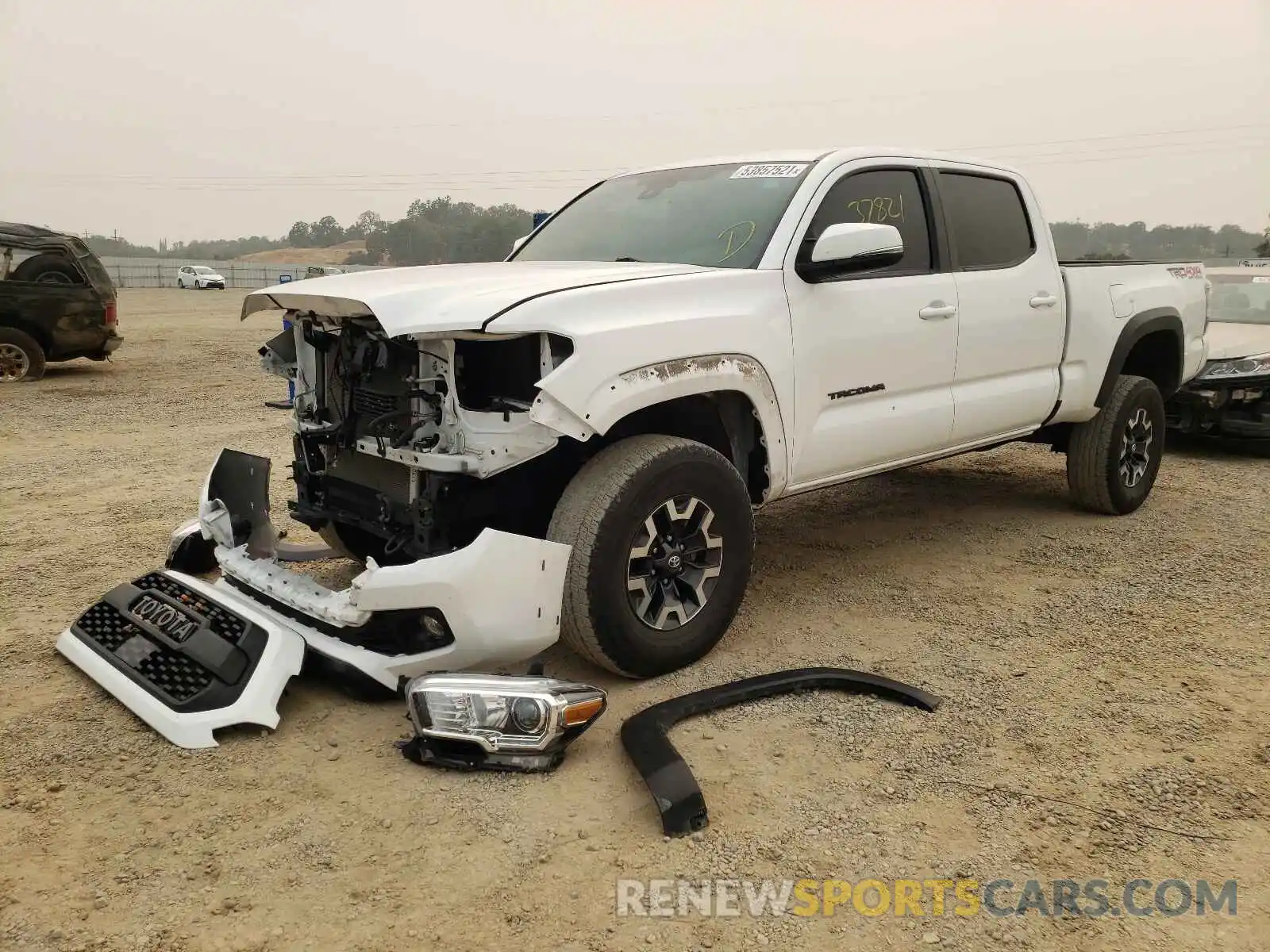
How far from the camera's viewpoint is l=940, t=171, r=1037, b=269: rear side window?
15.5ft

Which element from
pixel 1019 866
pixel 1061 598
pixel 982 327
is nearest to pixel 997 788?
pixel 1019 866

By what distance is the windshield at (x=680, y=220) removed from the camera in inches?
157

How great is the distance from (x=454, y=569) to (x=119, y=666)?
1329 millimetres

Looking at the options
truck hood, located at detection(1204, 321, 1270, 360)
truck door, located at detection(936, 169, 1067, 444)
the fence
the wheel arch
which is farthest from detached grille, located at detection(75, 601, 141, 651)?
the fence

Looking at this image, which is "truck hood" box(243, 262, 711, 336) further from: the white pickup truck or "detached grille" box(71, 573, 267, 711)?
"detached grille" box(71, 573, 267, 711)

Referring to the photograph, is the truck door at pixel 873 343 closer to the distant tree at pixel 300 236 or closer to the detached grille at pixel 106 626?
the detached grille at pixel 106 626

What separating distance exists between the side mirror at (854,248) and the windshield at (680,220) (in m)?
0.24

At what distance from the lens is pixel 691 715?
329 centimetres

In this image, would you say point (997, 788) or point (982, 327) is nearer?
point (997, 788)

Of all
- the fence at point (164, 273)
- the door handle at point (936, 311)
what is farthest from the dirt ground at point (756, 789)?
the fence at point (164, 273)

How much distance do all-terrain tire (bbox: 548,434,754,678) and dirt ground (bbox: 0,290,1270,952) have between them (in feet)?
0.60

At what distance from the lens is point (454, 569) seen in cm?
300

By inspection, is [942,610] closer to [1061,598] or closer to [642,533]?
[1061,598]

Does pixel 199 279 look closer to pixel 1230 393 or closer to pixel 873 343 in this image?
pixel 1230 393
